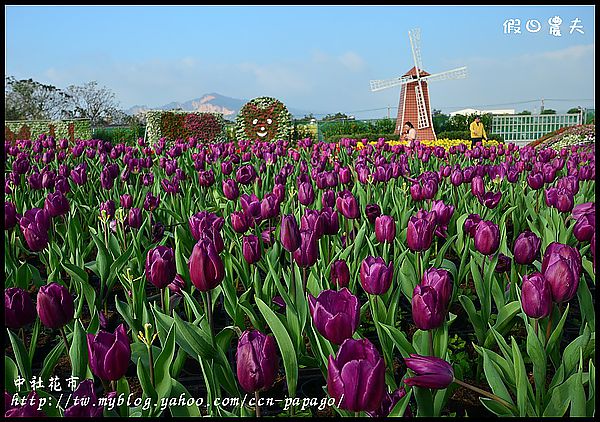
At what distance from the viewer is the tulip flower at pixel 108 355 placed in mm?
1330

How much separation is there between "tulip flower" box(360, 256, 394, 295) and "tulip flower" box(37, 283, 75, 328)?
0.91 m

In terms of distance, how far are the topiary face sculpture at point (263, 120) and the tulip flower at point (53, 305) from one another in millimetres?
14857

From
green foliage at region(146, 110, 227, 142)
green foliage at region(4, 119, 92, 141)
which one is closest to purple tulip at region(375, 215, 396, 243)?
green foliage at region(146, 110, 227, 142)

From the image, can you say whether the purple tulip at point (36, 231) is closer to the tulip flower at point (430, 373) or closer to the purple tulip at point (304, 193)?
the purple tulip at point (304, 193)

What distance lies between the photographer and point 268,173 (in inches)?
210

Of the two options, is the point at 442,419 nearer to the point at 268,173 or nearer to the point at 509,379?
the point at 509,379

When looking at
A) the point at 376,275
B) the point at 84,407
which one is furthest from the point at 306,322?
the point at 84,407

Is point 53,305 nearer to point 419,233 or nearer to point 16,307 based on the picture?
point 16,307

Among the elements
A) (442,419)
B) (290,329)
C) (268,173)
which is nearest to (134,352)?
(290,329)

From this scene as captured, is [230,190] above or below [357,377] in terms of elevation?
above

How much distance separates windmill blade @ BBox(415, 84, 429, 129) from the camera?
87.9ft

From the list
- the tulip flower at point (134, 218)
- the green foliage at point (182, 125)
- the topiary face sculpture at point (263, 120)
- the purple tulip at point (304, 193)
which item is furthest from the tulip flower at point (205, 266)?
the green foliage at point (182, 125)

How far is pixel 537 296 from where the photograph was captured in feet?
5.05

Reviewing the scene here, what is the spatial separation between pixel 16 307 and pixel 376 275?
3.57 feet
